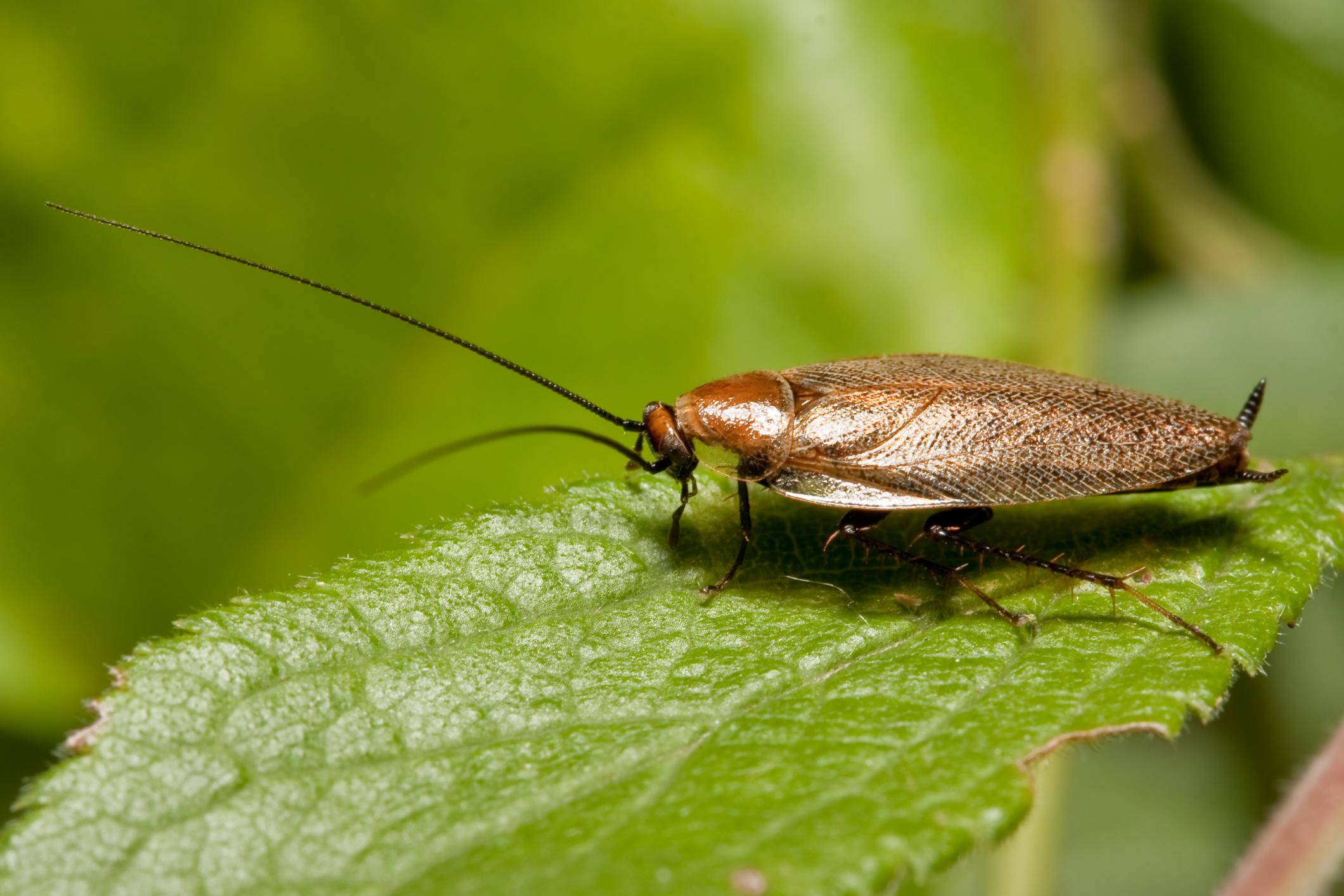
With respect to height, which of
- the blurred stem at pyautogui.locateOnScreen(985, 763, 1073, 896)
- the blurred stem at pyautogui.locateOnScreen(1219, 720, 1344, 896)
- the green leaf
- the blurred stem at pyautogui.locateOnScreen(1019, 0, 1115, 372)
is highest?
the blurred stem at pyautogui.locateOnScreen(1019, 0, 1115, 372)

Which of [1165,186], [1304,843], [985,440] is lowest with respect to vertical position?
[1304,843]

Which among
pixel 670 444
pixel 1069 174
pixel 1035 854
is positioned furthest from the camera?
pixel 1069 174

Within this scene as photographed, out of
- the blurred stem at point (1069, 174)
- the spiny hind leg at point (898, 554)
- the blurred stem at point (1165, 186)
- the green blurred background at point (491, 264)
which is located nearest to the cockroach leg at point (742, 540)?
the spiny hind leg at point (898, 554)

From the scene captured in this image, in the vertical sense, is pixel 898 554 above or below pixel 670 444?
below

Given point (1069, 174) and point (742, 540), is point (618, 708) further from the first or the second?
point (1069, 174)

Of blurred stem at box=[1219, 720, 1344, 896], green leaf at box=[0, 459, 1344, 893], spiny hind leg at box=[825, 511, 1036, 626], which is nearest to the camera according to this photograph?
green leaf at box=[0, 459, 1344, 893]

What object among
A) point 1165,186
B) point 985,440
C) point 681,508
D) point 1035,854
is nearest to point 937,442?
point 985,440

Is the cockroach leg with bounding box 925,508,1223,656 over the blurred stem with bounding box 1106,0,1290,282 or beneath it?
beneath

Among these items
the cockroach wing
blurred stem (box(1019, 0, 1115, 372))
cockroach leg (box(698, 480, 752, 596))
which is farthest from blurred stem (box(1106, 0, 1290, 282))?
cockroach leg (box(698, 480, 752, 596))

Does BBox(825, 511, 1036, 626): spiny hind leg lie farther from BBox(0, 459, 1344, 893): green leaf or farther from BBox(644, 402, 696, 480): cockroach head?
BBox(644, 402, 696, 480): cockroach head
